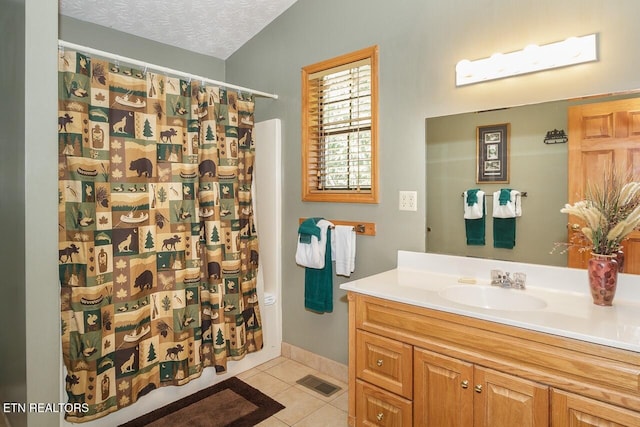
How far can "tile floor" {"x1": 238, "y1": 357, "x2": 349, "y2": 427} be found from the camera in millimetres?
2156

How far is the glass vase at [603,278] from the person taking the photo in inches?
58.3

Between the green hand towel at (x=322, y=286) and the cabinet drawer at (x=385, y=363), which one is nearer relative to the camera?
the cabinet drawer at (x=385, y=363)

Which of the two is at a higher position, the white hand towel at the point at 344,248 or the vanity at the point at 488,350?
the white hand towel at the point at 344,248

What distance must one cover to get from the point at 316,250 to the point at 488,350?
1.28 metres

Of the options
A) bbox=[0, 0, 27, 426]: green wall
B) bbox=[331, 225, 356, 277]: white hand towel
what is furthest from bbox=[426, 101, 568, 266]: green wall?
bbox=[0, 0, 27, 426]: green wall

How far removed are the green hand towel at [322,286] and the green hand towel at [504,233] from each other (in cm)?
103

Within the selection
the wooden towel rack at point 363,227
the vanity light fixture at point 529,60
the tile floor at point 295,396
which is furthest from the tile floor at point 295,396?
the vanity light fixture at point 529,60

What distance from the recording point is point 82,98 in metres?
1.96

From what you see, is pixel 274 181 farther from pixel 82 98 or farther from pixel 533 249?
pixel 533 249

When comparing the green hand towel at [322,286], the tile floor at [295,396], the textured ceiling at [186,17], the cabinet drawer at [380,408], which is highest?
the textured ceiling at [186,17]

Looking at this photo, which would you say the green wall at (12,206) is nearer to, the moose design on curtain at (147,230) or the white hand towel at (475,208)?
the moose design on curtain at (147,230)

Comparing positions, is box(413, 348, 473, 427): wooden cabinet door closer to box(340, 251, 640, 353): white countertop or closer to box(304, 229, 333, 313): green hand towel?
box(340, 251, 640, 353): white countertop

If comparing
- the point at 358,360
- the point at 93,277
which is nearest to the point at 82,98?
the point at 93,277

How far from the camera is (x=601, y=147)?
1.65 metres
